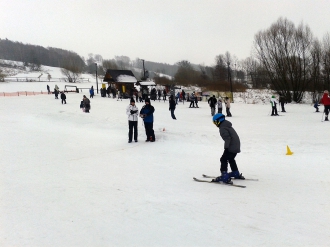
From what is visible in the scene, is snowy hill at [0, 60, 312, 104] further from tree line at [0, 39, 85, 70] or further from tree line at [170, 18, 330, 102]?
tree line at [0, 39, 85, 70]

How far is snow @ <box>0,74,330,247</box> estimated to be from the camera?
3.54m

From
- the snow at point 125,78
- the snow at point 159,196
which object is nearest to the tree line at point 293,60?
the snow at point 125,78

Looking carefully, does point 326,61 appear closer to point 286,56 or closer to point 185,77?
point 286,56

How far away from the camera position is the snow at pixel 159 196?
354 centimetres

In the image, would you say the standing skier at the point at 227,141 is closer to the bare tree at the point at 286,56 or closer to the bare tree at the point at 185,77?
the bare tree at the point at 286,56

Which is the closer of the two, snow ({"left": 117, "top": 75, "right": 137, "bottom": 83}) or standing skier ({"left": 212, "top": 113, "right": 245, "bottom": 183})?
standing skier ({"left": 212, "top": 113, "right": 245, "bottom": 183})

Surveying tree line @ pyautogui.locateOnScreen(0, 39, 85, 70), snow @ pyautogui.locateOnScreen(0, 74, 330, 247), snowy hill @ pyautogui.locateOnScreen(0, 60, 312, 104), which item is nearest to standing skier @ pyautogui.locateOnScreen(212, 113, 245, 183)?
snow @ pyautogui.locateOnScreen(0, 74, 330, 247)

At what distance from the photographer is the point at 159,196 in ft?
16.2

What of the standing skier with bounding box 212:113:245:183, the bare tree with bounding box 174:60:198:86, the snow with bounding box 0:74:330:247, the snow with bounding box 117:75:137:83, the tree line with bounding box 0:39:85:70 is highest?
the tree line with bounding box 0:39:85:70

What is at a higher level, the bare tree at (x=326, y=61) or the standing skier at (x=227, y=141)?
the bare tree at (x=326, y=61)

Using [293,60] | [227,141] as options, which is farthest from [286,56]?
[227,141]

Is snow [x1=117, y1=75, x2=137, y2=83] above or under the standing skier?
above

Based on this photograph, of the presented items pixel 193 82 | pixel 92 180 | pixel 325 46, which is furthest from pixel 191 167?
pixel 193 82

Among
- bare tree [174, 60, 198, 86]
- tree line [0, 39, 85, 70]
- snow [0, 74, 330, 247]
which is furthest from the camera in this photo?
tree line [0, 39, 85, 70]
